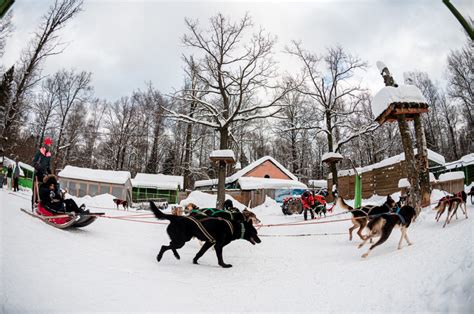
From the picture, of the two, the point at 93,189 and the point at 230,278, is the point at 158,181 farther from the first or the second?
the point at 230,278

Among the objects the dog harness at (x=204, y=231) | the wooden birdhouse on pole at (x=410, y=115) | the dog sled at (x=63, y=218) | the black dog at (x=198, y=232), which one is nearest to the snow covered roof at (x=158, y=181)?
the dog sled at (x=63, y=218)

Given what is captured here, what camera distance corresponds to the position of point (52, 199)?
745 cm

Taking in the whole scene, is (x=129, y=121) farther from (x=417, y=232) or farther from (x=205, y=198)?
(x=417, y=232)

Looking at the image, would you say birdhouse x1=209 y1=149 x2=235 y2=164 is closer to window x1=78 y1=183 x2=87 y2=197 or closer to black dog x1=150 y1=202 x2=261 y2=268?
black dog x1=150 y1=202 x2=261 y2=268

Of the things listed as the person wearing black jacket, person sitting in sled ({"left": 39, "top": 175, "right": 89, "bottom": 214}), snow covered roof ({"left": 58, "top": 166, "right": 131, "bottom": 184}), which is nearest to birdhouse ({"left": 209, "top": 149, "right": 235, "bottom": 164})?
the person wearing black jacket

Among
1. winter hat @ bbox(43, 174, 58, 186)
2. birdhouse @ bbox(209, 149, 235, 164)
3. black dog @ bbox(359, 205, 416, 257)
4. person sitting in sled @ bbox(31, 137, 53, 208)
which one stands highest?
birdhouse @ bbox(209, 149, 235, 164)

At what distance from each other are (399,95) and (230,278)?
7.10 meters

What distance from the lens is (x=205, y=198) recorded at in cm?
1930

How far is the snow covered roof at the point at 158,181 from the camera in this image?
37.2 m

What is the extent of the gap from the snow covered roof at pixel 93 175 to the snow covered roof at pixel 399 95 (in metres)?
27.6

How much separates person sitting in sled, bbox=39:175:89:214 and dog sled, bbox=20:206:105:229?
132 mm

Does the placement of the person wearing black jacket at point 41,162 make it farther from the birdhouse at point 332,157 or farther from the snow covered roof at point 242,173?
the snow covered roof at point 242,173

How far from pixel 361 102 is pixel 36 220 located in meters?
20.8

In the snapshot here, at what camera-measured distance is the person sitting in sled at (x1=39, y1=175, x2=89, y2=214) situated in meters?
7.26
